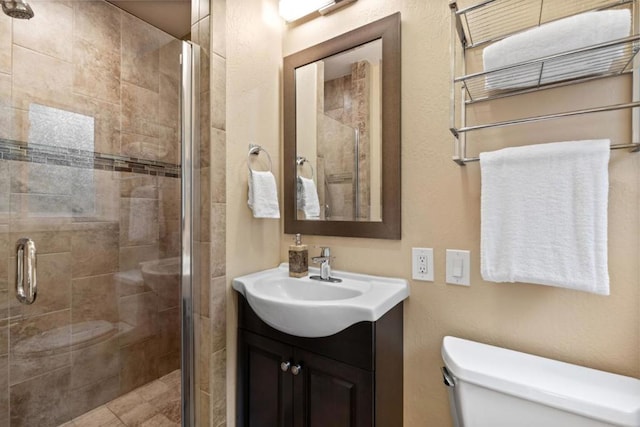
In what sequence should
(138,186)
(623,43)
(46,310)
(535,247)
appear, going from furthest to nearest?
(138,186)
(46,310)
(535,247)
(623,43)

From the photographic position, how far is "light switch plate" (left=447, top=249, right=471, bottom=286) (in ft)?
3.36

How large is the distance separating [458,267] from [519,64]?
0.66 meters

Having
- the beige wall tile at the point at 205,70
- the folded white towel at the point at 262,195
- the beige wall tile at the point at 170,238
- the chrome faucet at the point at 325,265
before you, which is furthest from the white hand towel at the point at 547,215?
the beige wall tile at the point at 170,238

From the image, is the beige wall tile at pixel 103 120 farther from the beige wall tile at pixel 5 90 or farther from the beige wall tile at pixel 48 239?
the beige wall tile at pixel 48 239

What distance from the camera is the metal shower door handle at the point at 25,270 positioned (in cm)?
123

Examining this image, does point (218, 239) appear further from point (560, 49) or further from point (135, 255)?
point (560, 49)

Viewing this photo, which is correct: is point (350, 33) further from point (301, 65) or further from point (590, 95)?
point (590, 95)

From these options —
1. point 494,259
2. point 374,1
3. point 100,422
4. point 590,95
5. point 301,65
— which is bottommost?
point 100,422

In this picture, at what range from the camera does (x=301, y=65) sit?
1.44 m

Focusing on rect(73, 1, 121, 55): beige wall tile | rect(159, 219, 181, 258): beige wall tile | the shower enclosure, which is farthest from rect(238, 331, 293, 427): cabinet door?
rect(73, 1, 121, 55): beige wall tile

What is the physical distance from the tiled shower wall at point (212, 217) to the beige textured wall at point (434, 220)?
0.05m

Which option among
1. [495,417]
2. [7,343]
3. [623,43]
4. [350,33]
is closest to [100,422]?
[7,343]

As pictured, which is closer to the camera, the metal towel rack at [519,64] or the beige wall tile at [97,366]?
the metal towel rack at [519,64]

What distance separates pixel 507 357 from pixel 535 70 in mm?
869
